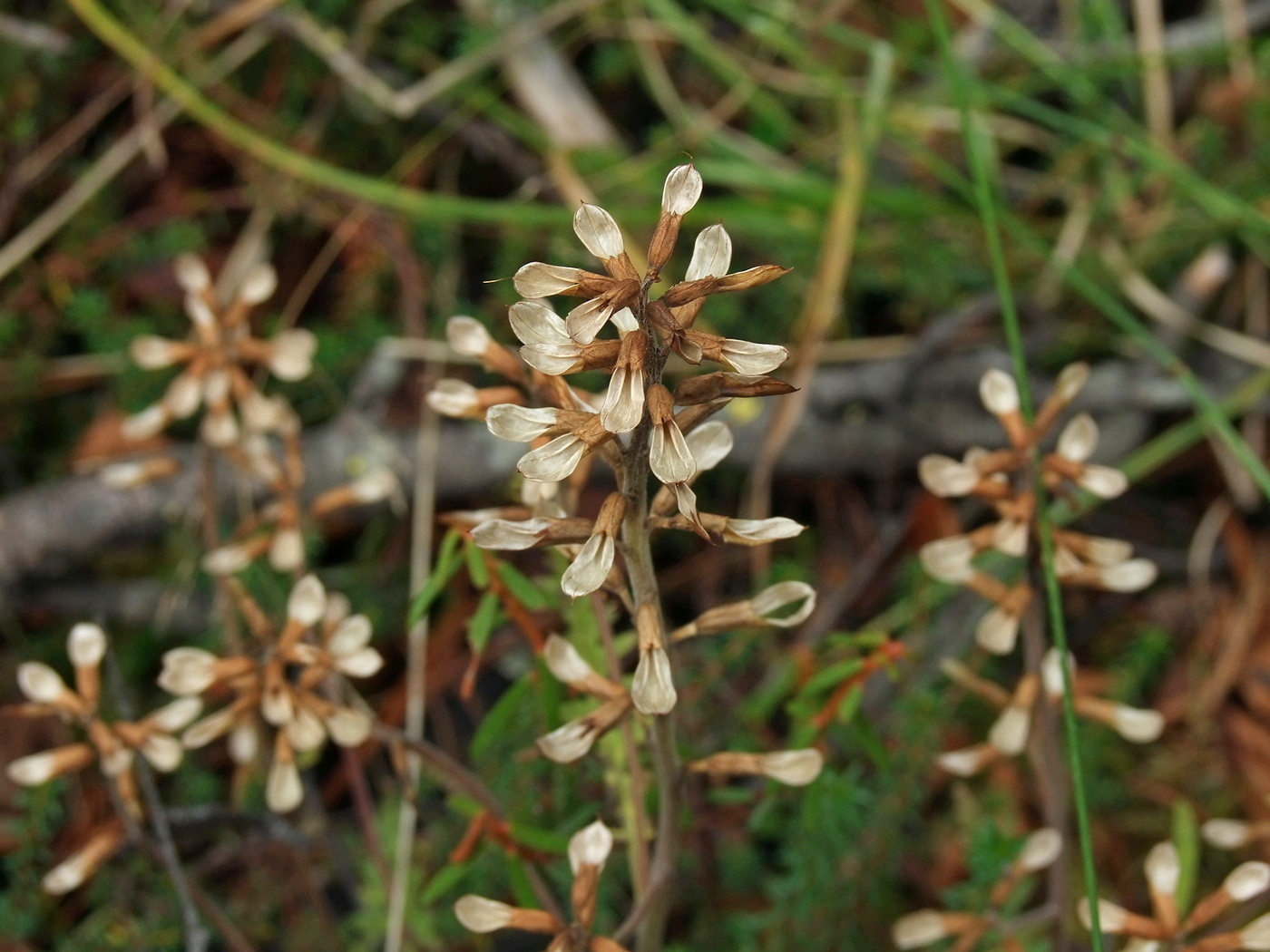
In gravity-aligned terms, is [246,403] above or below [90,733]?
above

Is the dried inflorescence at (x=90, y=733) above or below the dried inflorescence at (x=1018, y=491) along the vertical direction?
below

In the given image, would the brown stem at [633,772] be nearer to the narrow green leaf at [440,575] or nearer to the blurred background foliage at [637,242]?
the narrow green leaf at [440,575]

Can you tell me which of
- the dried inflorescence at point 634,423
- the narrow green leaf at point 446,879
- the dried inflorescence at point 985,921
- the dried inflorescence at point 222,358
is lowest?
the dried inflorescence at point 985,921

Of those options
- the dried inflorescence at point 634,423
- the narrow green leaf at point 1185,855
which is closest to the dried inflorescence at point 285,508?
the dried inflorescence at point 634,423

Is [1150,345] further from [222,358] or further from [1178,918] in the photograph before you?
[222,358]

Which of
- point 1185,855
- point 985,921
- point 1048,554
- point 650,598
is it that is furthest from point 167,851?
point 1185,855

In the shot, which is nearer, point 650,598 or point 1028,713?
point 650,598

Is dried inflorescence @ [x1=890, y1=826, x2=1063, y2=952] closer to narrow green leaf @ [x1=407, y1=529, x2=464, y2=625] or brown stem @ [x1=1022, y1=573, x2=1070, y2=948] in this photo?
brown stem @ [x1=1022, y1=573, x2=1070, y2=948]
